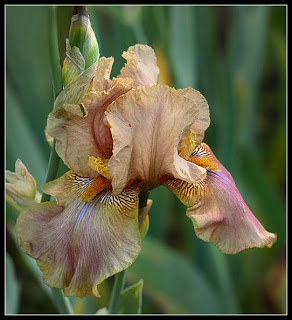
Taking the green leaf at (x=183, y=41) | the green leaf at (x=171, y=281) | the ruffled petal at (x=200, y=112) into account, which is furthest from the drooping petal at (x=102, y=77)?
the green leaf at (x=183, y=41)

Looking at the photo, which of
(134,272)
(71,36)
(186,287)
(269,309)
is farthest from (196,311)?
(71,36)

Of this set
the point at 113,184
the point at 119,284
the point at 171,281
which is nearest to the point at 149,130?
the point at 113,184

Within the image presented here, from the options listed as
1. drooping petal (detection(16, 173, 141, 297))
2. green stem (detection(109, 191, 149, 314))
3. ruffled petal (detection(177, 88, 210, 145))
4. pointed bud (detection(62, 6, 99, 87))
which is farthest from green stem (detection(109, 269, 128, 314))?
pointed bud (detection(62, 6, 99, 87))

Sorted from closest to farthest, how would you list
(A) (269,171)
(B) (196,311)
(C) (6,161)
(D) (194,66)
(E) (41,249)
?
(E) (41,249) < (C) (6,161) < (B) (196,311) < (D) (194,66) < (A) (269,171)

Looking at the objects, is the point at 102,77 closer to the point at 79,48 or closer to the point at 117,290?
the point at 79,48

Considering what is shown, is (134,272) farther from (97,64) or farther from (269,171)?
(269,171)
